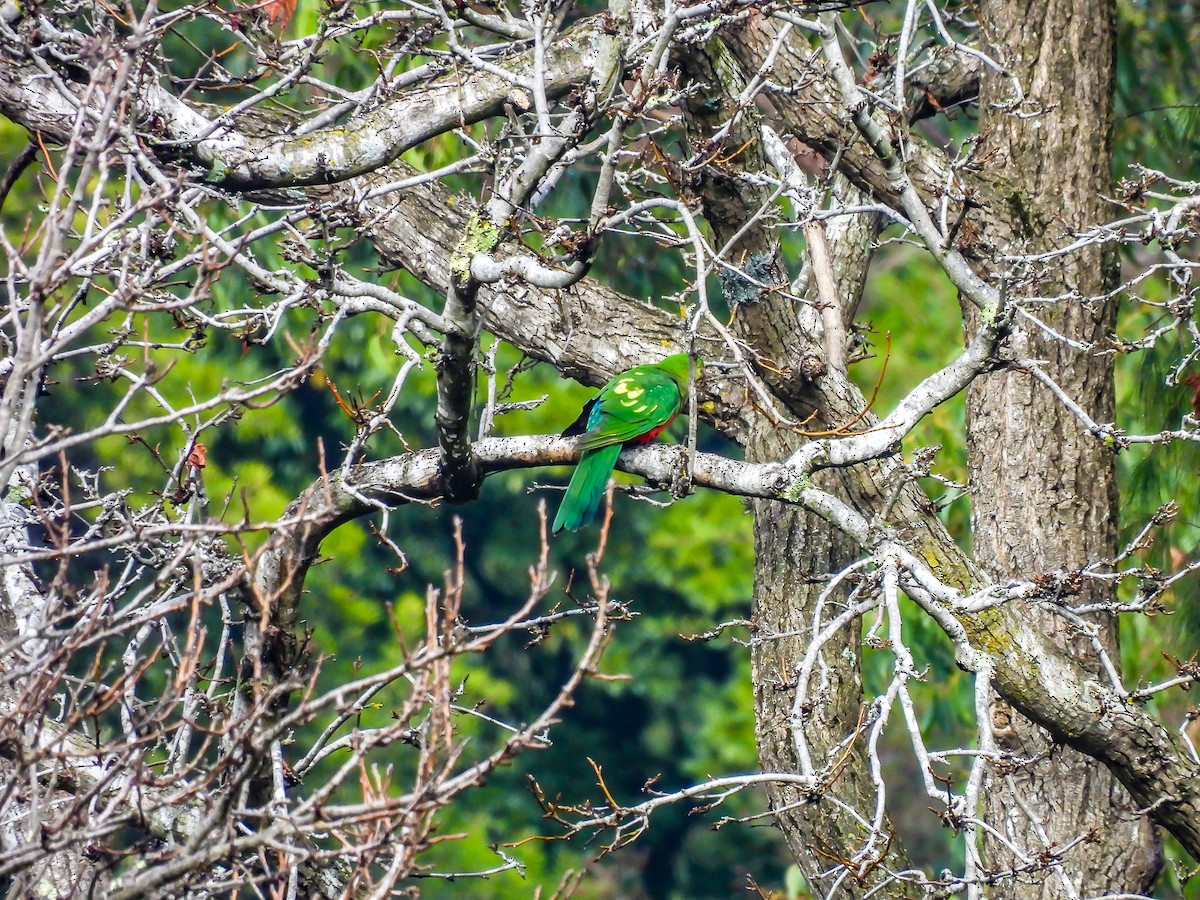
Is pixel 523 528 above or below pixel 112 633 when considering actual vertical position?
below

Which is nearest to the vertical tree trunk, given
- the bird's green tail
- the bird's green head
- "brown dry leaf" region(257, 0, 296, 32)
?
the bird's green head

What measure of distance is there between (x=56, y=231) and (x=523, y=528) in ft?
38.4

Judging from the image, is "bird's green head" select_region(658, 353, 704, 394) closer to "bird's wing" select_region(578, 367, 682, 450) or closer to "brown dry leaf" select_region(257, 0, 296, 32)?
"bird's wing" select_region(578, 367, 682, 450)

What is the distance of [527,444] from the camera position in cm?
412

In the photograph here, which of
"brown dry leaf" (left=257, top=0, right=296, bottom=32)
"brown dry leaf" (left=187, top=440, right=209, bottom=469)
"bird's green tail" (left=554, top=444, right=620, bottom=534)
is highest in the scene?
"brown dry leaf" (left=257, top=0, right=296, bottom=32)

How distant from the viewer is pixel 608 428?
4457 millimetres

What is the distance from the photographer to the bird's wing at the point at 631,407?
4438mm

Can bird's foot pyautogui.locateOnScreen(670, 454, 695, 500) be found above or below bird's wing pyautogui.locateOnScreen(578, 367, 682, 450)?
below

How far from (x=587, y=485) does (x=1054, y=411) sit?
1773mm

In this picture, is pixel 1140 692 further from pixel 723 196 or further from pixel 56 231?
pixel 56 231

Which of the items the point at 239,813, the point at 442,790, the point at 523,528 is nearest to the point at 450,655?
the point at 442,790

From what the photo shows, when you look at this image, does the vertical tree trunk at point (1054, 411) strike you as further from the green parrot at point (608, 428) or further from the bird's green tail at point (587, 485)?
the bird's green tail at point (587, 485)

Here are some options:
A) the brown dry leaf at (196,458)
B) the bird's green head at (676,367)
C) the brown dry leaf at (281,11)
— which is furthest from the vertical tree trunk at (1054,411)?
the brown dry leaf at (196,458)

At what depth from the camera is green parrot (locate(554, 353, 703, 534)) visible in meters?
4.44
